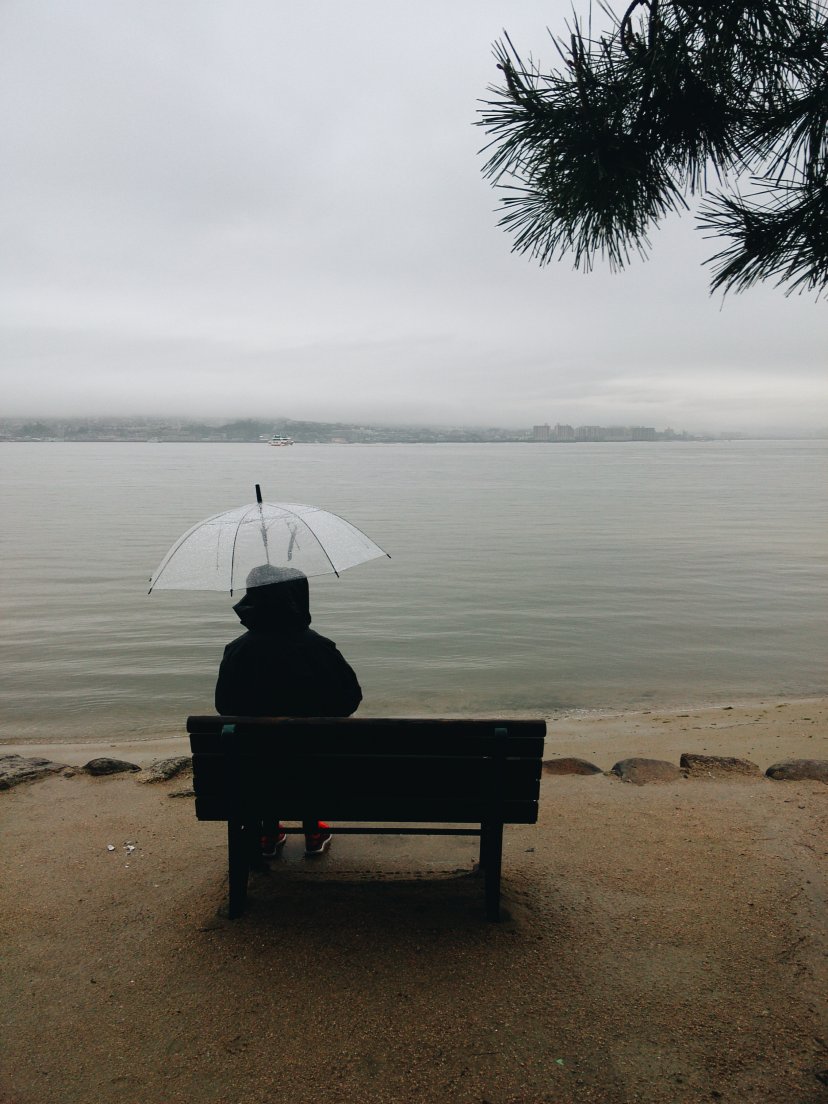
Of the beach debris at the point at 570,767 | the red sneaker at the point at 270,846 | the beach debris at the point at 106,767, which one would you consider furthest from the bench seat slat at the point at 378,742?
the beach debris at the point at 106,767

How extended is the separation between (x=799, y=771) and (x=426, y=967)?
3.74 m

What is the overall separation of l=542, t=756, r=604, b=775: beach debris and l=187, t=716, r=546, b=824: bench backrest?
2931 mm

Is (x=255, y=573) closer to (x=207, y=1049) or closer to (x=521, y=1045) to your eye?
(x=207, y=1049)

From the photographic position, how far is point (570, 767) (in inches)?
A: 248

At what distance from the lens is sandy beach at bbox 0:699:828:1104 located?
2.61m

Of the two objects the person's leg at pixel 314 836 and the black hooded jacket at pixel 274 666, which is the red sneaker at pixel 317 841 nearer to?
the person's leg at pixel 314 836

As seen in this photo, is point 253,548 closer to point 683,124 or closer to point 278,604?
point 278,604

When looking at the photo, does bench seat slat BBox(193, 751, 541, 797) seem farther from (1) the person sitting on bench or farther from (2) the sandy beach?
(2) the sandy beach

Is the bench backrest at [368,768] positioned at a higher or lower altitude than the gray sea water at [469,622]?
higher

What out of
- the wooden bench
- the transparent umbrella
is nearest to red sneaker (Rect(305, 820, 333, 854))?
the wooden bench

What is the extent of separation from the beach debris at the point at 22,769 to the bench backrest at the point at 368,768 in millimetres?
3157

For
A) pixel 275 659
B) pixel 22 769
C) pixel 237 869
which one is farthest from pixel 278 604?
A: pixel 22 769

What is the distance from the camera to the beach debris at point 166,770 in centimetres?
596

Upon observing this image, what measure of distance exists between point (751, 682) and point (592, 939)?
783 centimetres
